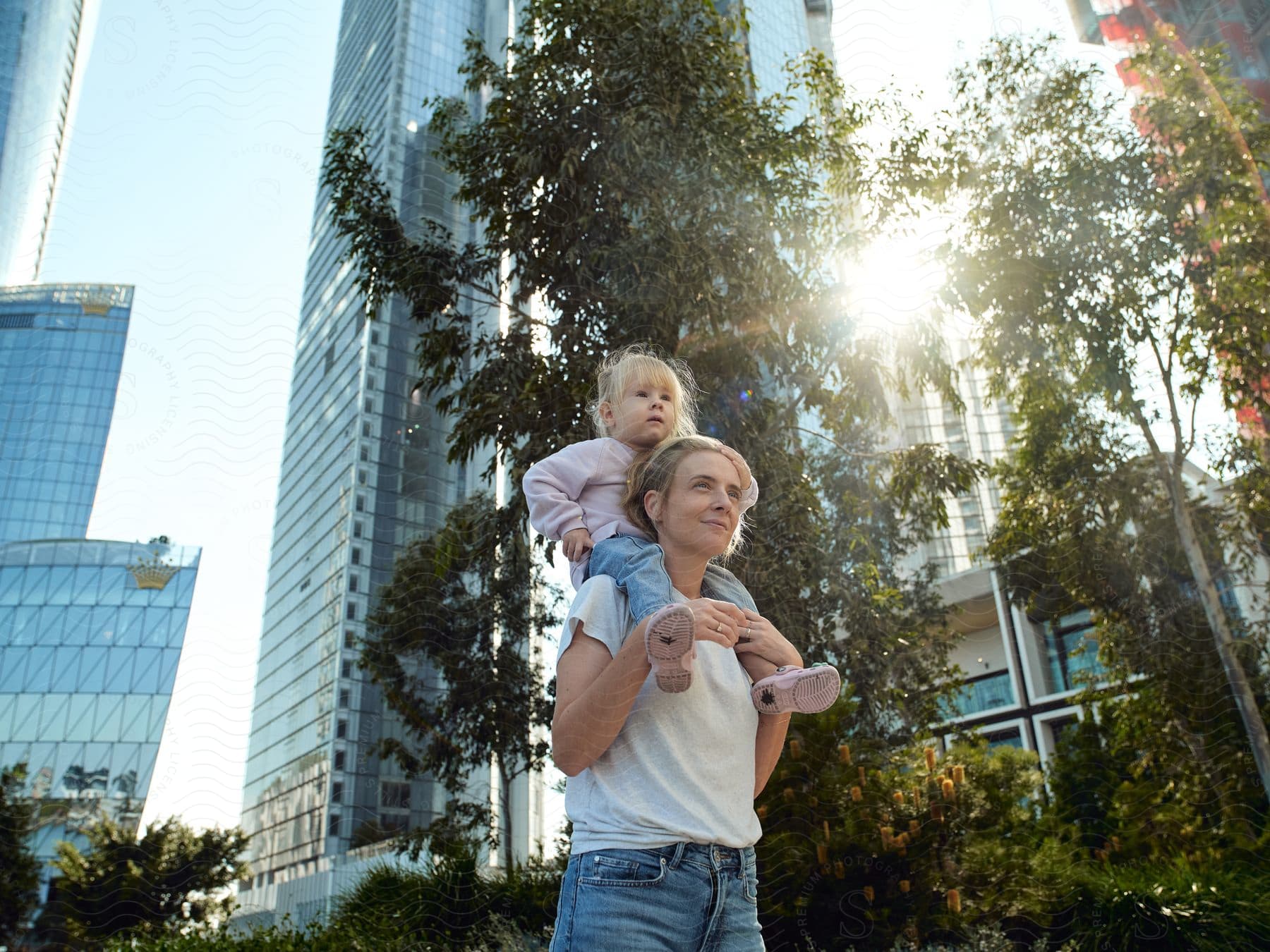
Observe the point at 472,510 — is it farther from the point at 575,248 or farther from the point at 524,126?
the point at 524,126

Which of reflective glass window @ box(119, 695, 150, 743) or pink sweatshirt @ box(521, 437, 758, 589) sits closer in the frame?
pink sweatshirt @ box(521, 437, 758, 589)

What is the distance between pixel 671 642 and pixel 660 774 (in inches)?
5.4

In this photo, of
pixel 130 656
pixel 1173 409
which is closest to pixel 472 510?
pixel 130 656

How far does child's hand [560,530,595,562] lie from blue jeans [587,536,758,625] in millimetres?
68

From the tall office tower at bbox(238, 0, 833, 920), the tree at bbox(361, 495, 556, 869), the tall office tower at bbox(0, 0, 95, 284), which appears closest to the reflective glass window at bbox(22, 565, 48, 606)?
the tall office tower at bbox(238, 0, 833, 920)

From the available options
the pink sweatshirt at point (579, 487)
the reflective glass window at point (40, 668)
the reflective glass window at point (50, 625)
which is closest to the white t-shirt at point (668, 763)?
the pink sweatshirt at point (579, 487)

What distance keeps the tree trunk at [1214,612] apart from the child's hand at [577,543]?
181 inches

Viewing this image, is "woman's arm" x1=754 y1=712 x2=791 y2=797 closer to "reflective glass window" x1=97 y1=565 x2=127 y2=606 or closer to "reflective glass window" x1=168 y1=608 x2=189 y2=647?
"reflective glass window" x1=168 y1=608 x2=189 y2=647

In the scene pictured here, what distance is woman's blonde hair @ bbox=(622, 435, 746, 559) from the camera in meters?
0.94

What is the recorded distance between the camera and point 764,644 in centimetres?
88

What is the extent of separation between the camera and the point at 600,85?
398 centimetres

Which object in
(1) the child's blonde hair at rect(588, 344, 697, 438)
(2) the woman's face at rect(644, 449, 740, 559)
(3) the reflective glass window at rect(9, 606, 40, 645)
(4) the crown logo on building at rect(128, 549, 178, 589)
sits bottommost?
(2) the woman's face at rect(644, 449, 740, 559)

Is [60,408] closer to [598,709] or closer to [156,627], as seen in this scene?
[156,627]

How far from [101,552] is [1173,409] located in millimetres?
5830
